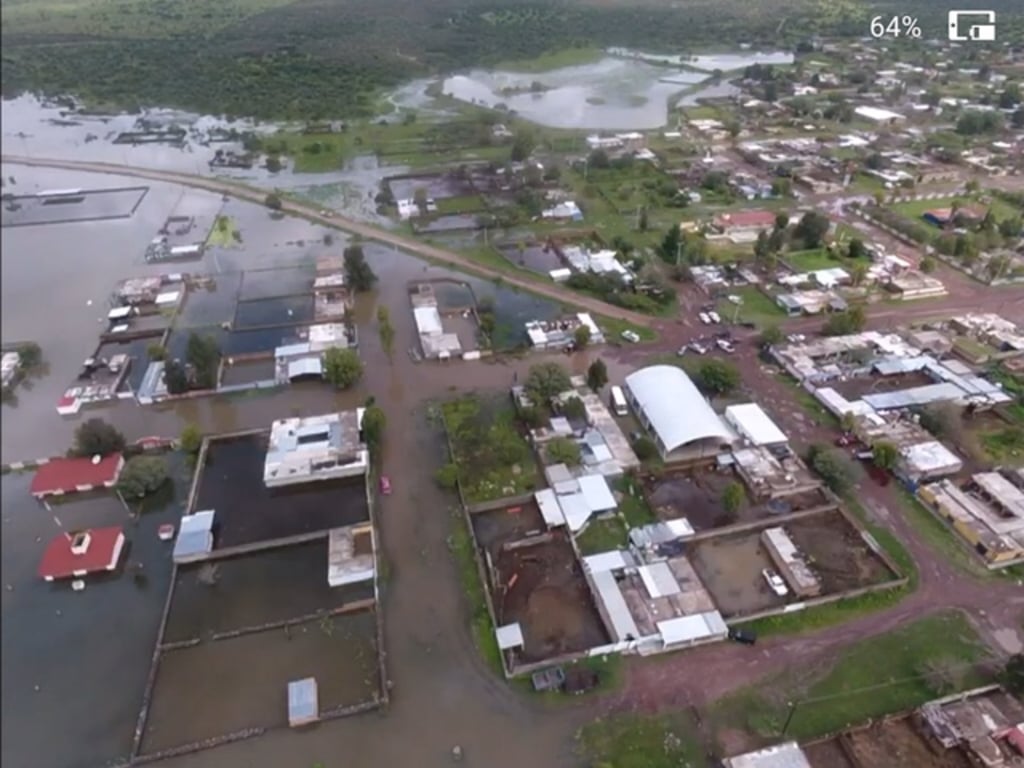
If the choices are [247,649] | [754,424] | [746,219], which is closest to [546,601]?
[247,649]

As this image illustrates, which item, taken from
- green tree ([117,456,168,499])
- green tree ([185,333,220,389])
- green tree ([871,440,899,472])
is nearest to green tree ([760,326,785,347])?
green tree ([871,440,899,472])

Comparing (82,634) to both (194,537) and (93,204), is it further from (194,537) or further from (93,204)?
(93,204)

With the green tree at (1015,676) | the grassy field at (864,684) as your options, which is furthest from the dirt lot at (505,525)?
the green tree at (1015,676)

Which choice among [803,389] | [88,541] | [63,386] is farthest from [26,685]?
[803,389]

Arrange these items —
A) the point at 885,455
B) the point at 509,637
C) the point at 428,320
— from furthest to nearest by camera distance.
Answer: the point at 428,320, the point at 885,455, the point at 509,637

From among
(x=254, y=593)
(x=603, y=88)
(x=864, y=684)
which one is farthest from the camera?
(x=603, y=88)

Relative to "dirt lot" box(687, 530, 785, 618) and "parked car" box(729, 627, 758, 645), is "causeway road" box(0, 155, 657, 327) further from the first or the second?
"parked car" box(729, 627, 758, 645)
